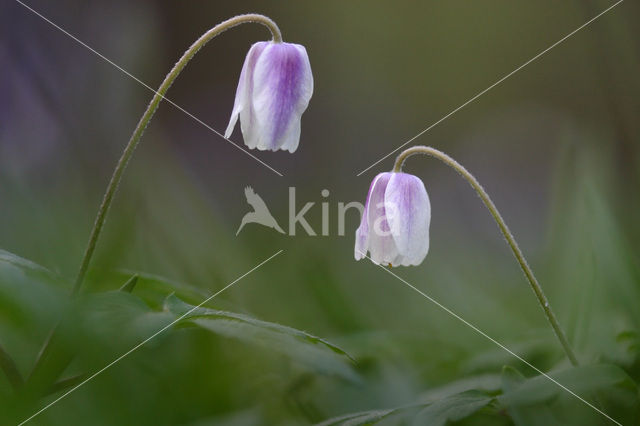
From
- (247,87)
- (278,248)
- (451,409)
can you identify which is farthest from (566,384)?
(278,248)

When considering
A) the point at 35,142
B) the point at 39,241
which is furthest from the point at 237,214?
the point at 39,241

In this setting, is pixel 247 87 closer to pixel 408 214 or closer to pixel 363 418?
pixel 408 214

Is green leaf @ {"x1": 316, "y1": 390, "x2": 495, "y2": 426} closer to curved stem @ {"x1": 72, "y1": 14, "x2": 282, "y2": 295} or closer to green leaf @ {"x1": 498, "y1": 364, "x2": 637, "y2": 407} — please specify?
green leaf @ {"x1": 498, "y1": 364, "x2": 637, "y2": 407}

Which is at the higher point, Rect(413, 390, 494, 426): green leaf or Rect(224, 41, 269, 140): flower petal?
Rect(224, 41, 269, 140): flower petal

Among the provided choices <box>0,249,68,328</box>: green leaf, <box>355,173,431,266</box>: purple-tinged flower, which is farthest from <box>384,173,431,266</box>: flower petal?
<box>0,249,68,328</box>: green leaf

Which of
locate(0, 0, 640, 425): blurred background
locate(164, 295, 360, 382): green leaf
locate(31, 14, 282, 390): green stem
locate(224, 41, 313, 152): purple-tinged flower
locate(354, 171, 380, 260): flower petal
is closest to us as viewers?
locate(164, 295, 360, 382): green leaf
